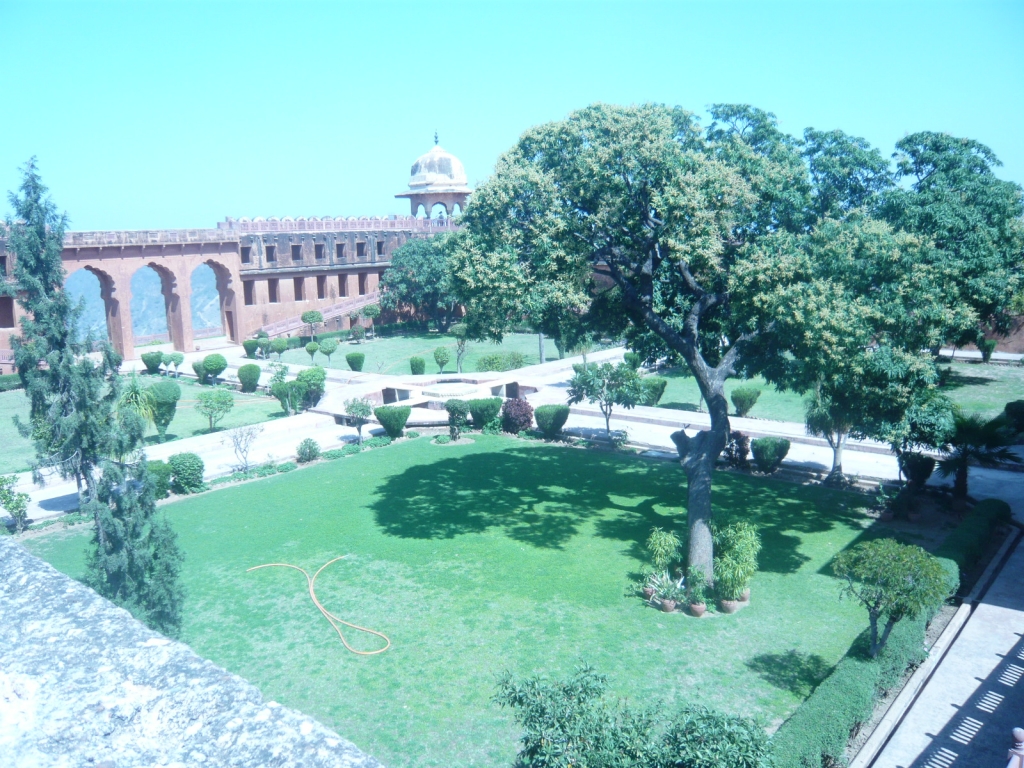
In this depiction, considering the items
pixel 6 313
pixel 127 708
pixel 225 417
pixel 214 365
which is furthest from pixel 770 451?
pixel 6 313

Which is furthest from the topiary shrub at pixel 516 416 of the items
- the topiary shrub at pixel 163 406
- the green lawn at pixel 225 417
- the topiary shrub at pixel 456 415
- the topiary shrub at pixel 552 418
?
the topiary shrub at pixel 163 406

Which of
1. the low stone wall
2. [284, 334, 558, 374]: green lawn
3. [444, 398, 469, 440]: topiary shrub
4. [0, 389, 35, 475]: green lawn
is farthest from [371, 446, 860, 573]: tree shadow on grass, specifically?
[284, 334, 558, 374]: green lawn

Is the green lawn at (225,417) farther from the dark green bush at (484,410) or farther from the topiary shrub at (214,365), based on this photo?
the dark green bush at (484,410)

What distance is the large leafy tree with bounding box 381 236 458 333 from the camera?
145 feet

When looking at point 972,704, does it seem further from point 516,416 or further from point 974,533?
point 516,416

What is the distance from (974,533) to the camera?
13031 millimetres

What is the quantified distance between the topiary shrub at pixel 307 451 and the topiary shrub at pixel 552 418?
5.99 m

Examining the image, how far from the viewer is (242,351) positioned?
42.2m

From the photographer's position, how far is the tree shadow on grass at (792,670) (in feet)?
31.0

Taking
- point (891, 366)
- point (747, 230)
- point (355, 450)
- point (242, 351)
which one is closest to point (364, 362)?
point (242, 351)

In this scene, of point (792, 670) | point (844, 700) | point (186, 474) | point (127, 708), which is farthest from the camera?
point (186, 474)

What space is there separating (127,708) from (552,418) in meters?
18.3

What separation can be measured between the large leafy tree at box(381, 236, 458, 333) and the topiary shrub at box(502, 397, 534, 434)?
70.2 feet

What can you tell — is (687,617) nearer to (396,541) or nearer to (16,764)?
(396,541)
